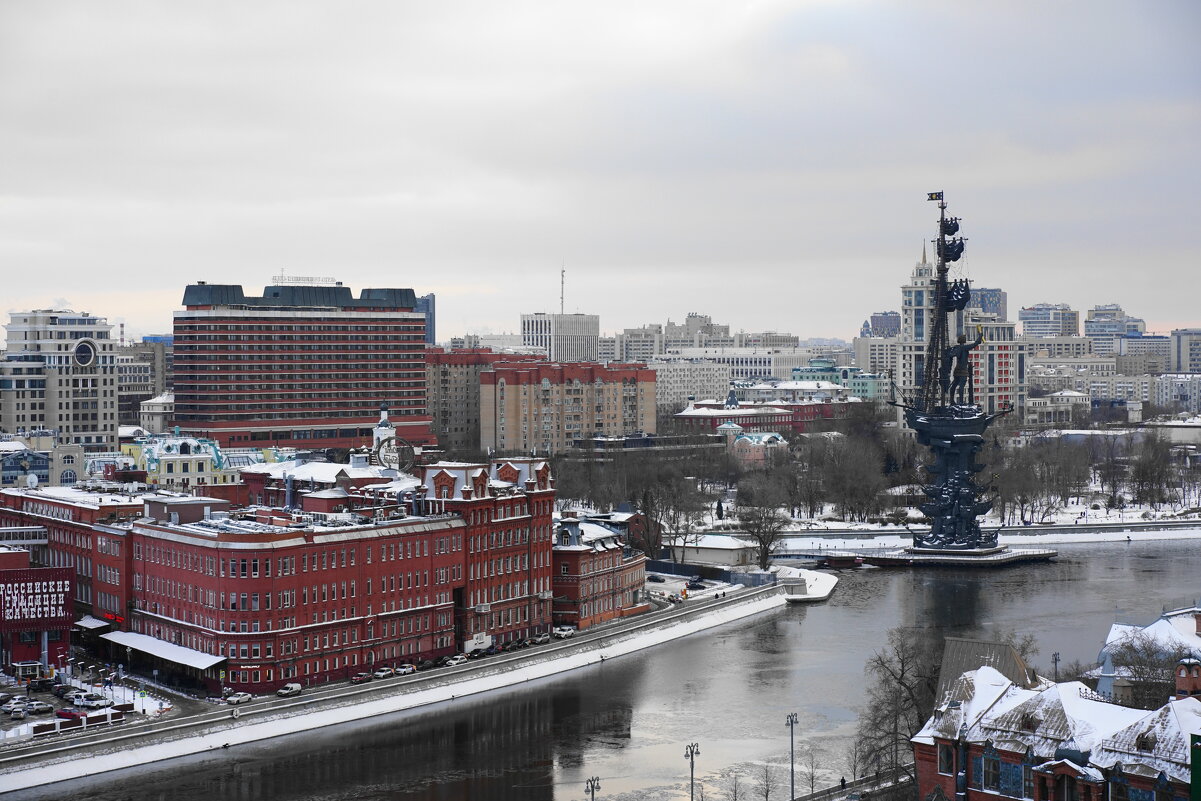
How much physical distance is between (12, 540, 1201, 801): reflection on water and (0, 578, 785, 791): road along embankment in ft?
1.83

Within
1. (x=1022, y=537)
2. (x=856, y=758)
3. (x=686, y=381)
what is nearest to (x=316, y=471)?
(x=856, y=758)

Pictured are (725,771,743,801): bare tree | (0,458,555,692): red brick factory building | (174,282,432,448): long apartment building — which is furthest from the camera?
(174,282,432,448): long apartment building

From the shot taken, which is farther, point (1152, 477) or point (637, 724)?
point (1152, 477)

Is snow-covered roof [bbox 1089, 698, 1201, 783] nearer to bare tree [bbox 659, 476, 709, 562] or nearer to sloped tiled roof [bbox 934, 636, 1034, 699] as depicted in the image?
sloped tiled roof [bbox 934, 636, 1034, 699]

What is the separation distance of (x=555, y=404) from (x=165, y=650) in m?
77.8

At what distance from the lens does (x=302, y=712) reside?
4547 centimetres

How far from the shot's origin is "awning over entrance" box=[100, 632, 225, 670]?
47.2 m

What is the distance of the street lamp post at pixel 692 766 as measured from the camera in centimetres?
3850

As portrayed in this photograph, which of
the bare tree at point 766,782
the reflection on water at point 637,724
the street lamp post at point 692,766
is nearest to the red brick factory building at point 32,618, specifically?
the reflection on water at point 637,724

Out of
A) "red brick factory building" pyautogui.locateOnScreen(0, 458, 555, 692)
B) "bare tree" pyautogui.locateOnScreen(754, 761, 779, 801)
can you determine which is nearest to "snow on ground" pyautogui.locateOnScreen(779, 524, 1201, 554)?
"red brick factory building" pyautogui.locateOnScreen(0, 458, 555, 692)

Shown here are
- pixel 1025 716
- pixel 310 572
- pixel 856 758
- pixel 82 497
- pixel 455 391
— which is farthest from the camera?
pixel 455 391

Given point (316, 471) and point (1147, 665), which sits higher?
point (316, 471)

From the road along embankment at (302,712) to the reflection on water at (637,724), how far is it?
559 millimetres

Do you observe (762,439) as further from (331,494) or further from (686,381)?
(331,494)
